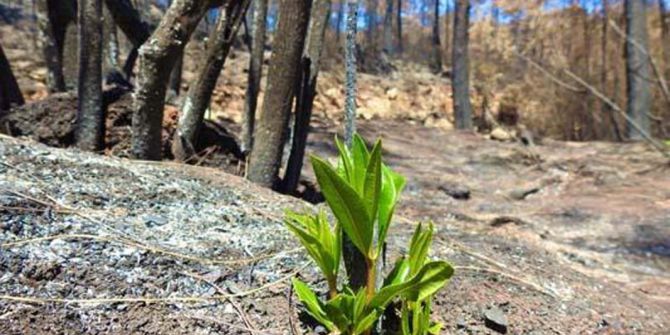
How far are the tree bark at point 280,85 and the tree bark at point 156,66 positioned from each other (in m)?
0.47

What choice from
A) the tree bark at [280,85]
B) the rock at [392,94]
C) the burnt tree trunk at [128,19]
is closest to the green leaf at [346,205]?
the tree bark at [280,85]

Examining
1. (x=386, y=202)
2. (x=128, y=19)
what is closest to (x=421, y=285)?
(x=386, y=202)

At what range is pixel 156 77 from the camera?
11.7ft

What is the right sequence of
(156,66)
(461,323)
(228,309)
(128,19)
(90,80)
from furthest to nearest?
(128,19) < (90,80) < (156,66) < (461,323) < (228,309)

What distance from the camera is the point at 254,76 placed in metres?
5.14

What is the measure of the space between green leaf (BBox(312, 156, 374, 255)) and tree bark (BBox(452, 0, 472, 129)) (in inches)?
480

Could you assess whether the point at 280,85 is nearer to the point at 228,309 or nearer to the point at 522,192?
the point at 228,309

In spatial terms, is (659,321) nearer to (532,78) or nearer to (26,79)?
(26,79)

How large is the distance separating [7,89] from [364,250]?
362cm

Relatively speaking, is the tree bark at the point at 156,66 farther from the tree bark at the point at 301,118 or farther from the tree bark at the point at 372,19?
the tree bark at the point at 372,19

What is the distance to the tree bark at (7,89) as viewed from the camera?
435 centimetres

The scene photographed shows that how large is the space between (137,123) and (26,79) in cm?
864

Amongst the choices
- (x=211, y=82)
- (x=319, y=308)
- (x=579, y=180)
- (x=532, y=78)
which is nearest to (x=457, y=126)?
(x=532, y=78)

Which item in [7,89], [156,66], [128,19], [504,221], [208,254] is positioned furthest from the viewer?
[504,221]
